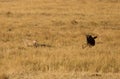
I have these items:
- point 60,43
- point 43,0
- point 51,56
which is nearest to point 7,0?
point 43,0

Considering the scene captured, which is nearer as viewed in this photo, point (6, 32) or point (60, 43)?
point (60, 43)

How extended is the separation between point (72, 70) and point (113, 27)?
46.1 ft

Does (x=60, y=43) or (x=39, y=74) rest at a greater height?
(x=39, y=74)

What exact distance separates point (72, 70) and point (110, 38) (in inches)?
348

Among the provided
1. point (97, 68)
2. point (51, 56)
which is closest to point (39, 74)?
point (97, 68)

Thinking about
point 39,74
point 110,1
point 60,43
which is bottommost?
point 110,1

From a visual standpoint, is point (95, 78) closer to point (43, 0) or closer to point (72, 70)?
point (72, 70)

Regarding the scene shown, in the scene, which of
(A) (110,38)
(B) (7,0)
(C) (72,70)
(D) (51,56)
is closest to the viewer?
(C) (72,70)

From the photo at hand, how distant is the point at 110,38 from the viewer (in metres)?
18.8

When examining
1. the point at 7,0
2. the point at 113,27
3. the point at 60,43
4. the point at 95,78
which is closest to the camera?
the point at 95,78

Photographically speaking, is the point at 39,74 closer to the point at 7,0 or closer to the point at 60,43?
the point at 60,43

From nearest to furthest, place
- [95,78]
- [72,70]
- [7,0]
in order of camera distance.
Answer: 1. [95,78]
2. [72,70]
3. [7,0]

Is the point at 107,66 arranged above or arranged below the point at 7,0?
above

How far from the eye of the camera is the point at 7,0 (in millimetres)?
46531
